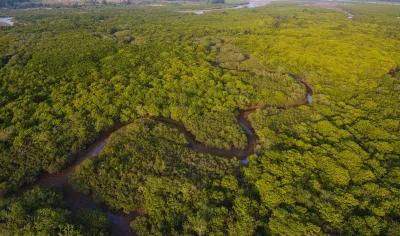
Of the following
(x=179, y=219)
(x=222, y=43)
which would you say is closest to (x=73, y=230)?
(x=179, y=219)

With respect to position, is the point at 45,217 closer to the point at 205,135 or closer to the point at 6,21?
the point at 205,135

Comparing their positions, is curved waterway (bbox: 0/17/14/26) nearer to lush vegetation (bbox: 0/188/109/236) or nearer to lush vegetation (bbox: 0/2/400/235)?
lush vegetation (bbox: 0/2/400/235)

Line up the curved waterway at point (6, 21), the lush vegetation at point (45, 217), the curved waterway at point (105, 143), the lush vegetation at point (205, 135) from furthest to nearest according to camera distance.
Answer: the curved waterway at point (6, 21)
the curved waterway at point (105, 143)
the lush vegetation at point (205, 135)
the lush vegetation at point (45, 217)

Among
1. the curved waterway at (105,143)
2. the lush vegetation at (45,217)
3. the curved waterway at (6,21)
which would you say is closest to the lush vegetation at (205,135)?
the lush vegetation at (45,217)

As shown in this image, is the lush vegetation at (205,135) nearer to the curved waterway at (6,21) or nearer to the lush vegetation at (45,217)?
the lush vegetation at (45,217)

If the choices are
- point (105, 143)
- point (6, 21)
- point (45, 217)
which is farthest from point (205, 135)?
point (6, 21)

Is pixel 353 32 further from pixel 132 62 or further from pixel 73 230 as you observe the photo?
pixel 73 230

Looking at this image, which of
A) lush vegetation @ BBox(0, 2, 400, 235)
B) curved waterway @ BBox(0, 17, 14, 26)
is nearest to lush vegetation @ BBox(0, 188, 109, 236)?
lush vegetation @ BBox(0, 2, 400, 235)

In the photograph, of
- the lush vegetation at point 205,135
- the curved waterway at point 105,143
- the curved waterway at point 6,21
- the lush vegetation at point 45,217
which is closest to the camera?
the lush vegetation at point 45,217
